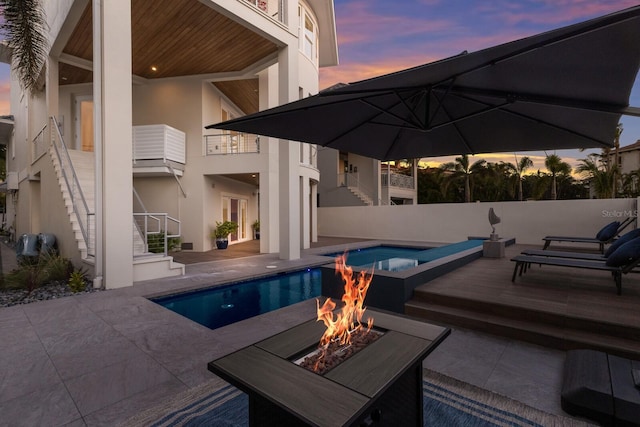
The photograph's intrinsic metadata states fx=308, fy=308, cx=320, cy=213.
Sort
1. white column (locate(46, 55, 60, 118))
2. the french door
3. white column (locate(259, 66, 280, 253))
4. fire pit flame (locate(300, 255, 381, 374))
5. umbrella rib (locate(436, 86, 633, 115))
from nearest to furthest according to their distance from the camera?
1. fire pit flame (locate(300, 255, 381, 374))
2. umbrella rib (locate(436, 86, 633, 115))
3. white column (locate(46, 55, 60, 118))
4. white column (locate(259, 66, 280, 253))
5. the french door

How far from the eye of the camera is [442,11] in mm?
11672

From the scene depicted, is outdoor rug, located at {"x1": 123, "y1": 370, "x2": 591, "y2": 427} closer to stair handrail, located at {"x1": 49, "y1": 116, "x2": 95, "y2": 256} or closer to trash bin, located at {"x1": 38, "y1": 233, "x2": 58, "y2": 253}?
stair handrail, located at {"x1": 49, "y1": 116, "x2": 95, "y2": 256}

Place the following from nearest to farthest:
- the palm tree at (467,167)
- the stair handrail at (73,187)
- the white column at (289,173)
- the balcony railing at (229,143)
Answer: the stair handrail at (73,187), the white column at (289,173), the balcony railing at (229,143), the palm tree at (467,167)

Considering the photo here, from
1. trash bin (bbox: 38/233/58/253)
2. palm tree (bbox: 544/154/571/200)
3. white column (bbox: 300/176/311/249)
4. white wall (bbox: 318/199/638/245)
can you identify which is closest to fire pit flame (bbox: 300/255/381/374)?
trash bin (bbox: 38/233/58/253)

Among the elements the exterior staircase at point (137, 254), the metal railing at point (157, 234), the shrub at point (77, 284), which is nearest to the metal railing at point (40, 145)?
the exterior staircase at point (137, 254)

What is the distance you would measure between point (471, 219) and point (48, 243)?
1475 cm

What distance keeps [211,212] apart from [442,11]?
1161 cm

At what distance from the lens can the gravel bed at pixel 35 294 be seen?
511 centimetres

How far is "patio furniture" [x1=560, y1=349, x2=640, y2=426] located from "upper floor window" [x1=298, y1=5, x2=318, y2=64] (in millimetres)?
12482

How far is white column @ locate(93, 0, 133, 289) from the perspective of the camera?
569 cm

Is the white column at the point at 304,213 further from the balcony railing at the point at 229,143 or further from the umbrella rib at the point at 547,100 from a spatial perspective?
the umbrella rib at the point at 547,100

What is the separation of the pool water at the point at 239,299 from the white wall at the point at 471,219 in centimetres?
901

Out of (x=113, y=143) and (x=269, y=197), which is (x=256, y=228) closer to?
(x=269, y=197)

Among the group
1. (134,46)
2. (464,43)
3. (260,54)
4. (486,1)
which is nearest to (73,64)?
(134,46)
